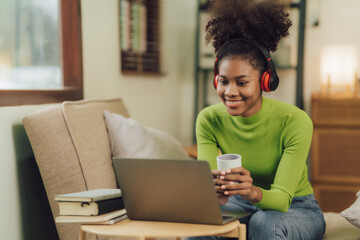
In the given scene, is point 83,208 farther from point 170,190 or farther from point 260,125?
point 260,125

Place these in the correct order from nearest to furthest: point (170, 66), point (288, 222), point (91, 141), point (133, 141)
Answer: point (288, 222) < point (91, 141) < point (133, 141) < point (170, 66)

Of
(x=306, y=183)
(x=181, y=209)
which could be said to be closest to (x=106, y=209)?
(x=181, y=209)

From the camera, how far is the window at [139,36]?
2.88 meters

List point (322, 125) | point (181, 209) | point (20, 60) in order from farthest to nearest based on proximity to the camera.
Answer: point (322, 125)
point (20, 60)
point (181, 209)

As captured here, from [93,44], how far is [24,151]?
84 cm

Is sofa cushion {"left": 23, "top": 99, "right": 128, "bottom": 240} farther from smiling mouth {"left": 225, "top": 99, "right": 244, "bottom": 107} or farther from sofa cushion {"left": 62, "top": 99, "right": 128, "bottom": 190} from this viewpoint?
smiling mouth {"left": 225, "top": 99, "right": 244, "bottom": 107}

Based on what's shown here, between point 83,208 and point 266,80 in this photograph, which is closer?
point 83,208

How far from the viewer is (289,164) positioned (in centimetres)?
139

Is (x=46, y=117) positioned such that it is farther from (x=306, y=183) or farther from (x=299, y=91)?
(x=299, y=91)

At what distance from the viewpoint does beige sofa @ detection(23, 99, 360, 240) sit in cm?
171

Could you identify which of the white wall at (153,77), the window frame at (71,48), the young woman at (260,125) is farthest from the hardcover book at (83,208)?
the white wall at (153,77)

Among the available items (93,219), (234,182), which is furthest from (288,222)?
(93,219)

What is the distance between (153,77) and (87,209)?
2160 mm

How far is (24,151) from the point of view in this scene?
6.01 ft
